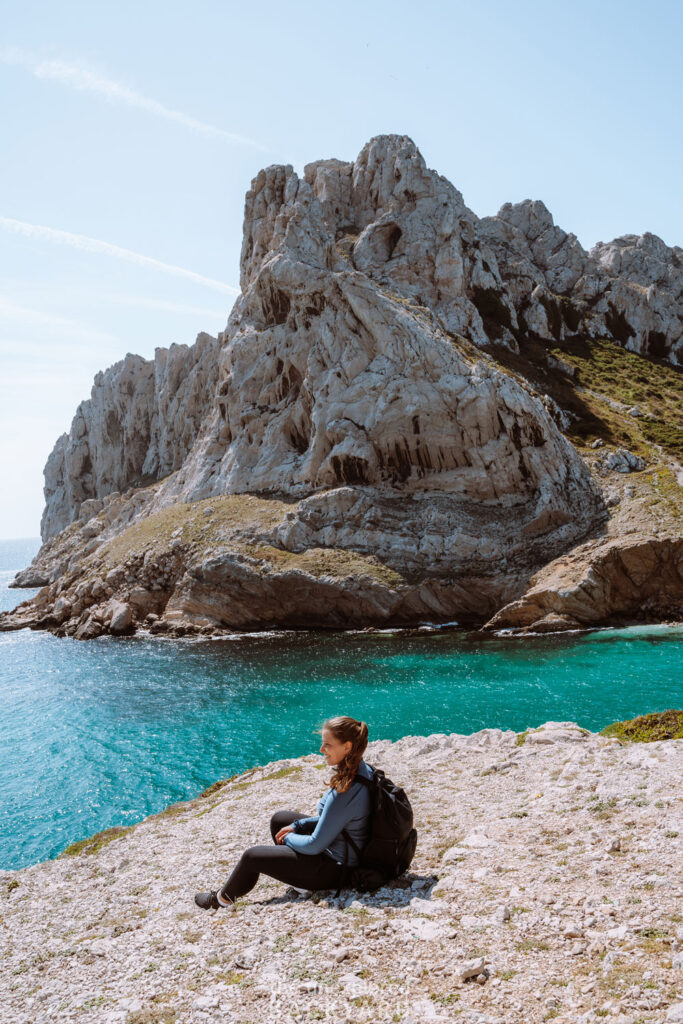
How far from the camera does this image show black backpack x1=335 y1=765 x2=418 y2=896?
7.78 meters

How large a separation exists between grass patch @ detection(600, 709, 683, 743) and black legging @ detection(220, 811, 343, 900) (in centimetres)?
1158

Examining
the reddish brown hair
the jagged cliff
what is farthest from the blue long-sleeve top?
the jagged cliff

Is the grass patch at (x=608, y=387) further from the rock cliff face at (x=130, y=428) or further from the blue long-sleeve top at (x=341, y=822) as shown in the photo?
the blue long-sleeve top at (x=341, y=822)

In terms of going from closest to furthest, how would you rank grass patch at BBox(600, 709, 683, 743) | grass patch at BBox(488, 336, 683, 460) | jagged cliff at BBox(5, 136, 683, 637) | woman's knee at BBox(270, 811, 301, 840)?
woman's knee at BBox(270, 811, 301, 840)
grass patch at BBox(600, 709, 683, 743)
jagged cliff at BBox(5, 136, 683, 637)
grass patch at BBox(488, 336, 683, 460)

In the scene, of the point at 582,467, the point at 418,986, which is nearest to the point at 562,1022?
the point at 418,986

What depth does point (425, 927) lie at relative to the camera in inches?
281

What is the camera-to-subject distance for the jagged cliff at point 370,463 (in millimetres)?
52594

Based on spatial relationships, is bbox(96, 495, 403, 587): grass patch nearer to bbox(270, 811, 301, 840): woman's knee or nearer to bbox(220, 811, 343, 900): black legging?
bbox(270, 811, 301, 840): woman's knee

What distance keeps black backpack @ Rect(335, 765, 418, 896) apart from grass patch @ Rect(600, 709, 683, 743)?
1093 cm

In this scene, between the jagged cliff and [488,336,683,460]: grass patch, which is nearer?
the jagged cliff

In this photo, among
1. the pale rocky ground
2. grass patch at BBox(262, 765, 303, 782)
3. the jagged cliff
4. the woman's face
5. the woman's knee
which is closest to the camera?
the pale rocky ground

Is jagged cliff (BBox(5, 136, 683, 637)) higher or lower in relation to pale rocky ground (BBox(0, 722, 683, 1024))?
higher

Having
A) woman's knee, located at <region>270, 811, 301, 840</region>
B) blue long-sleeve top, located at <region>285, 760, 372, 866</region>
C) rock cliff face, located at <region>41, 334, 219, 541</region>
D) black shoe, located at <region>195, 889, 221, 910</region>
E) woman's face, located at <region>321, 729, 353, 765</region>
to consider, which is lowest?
black shoe, located at <region>195, 889, 221, 910</region>

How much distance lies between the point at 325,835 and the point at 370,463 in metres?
54.6
